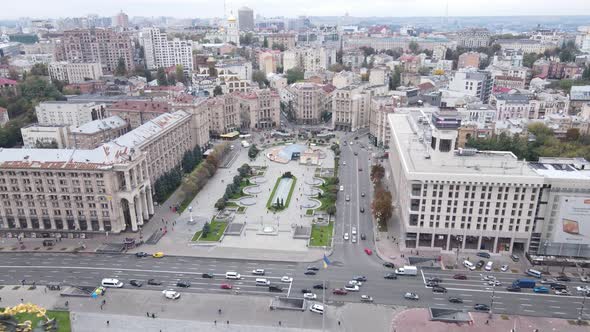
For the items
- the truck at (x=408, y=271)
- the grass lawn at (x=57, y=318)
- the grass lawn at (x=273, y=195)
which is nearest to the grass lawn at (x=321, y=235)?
the grass lawn at (x=273, y=195)

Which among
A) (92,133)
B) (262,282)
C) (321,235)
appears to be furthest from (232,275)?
(92,133)

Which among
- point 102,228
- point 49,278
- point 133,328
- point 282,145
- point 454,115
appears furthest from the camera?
point 282,145

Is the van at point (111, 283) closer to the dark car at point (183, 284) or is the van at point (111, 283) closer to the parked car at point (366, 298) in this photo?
the dark car at point (183, 284)

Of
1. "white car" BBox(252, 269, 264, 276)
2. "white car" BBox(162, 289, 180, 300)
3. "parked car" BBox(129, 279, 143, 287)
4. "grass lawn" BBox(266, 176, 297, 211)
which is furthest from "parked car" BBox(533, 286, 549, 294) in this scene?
"parked car" BBox(129, 279, 143, 287)

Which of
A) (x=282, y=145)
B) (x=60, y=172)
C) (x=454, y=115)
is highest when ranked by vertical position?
(x=454, y=115)

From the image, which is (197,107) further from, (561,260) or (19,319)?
(561,260)

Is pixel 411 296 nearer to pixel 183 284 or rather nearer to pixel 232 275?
pixel 232 275

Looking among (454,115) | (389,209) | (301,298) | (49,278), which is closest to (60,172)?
(49,278)
